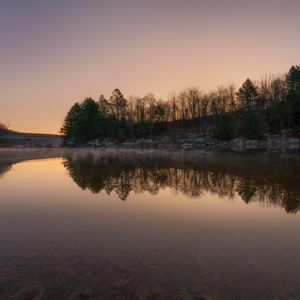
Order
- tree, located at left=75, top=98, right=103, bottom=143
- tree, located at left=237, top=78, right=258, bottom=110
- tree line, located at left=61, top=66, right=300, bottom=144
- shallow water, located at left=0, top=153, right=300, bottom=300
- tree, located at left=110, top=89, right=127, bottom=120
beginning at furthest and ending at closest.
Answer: tree, located at left=110, top=89, right=127, bottom=120
tree, located at left=75, top=98, right=103, bottom=143
tree, located at left=237, top=78, right=258, bottom=110
tree line, located at left=61, top=66, right=300, bottom=144
shallow water, located at left=0, top=153, right=300, bottom=300

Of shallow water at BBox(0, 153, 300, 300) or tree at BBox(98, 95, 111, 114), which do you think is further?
tree at BBox(98, 95, 111, 114)

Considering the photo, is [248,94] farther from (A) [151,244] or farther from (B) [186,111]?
(A) [151,244]

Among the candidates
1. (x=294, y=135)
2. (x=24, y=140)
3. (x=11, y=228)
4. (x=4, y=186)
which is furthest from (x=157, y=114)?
(x=11, y=228)

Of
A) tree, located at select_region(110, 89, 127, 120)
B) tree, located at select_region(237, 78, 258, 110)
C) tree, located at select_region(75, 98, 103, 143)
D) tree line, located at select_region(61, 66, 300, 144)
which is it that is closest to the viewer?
tree line, located at select_region(61, 66, 300, 144)

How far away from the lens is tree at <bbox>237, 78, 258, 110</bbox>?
98.2 meters

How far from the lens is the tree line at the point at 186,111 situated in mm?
82031

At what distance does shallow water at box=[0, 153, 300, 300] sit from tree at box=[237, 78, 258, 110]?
9158 cm

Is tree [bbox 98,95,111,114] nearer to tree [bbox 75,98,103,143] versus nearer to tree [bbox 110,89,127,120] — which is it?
tree [bbox 110,89,127,120]

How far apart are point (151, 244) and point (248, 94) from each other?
330 ft

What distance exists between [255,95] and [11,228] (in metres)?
103

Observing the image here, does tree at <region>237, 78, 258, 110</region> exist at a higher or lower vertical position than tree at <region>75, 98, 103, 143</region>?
higher

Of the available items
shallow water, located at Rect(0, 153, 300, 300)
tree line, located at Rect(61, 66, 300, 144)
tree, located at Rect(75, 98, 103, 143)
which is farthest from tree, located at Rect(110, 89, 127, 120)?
shallow water, located at Rect(0, 153, 300, 300)

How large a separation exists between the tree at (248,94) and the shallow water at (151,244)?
300ft

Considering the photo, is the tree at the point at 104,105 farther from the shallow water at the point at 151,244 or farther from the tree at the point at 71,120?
the shallow water at the point at 151,244
